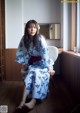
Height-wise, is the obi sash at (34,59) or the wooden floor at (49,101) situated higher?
the obi sash at (34,59)

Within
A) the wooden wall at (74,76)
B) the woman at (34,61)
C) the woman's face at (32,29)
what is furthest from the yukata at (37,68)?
the wooden wall at (74,76)

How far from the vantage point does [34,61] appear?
2.78 m

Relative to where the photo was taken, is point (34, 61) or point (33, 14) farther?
point (33, 14)

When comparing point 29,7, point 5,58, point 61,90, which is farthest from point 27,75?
point 29,7

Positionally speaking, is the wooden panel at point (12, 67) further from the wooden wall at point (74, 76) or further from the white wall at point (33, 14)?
the wooden wall at point (74, 76)

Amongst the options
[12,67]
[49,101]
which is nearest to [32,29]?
[49,101]

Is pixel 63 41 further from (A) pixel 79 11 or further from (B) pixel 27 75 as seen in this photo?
(B) pixel 27 75

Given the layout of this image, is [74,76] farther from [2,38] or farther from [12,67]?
[2,38]

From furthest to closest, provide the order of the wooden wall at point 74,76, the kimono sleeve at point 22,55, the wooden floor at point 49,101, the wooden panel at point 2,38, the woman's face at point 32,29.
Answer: the wooden panel at point 2,38 → the kimono sleeve at point 22,55 → the woman's face at point 32,29 → the wooden wall at point 74,76 → the wooden floor at point 49,101

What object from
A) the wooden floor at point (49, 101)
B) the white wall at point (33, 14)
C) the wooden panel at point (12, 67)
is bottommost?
the wooden floor at point (49, 101)

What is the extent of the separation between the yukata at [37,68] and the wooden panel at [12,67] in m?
1.43

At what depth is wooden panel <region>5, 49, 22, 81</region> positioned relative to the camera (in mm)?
4234

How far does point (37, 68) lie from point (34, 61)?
0.39ft

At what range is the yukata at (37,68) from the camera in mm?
2617
